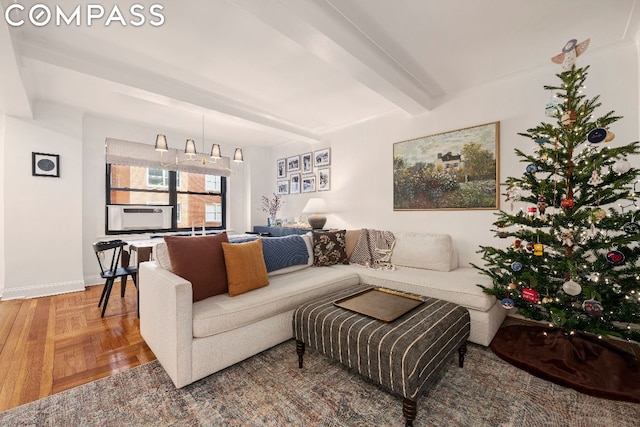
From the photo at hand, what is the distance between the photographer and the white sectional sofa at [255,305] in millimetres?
1649

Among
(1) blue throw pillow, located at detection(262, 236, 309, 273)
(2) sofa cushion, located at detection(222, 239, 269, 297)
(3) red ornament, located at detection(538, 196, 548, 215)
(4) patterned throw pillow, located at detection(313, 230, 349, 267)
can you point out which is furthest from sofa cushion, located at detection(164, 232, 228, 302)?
(3) red ornament, located at detection(538, 196, 548, 215)

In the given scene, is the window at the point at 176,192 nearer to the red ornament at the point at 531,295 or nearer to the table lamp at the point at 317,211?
the table lamp at the point at 317,211

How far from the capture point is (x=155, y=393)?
1594 mm

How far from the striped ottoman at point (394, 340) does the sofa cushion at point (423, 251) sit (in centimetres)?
104

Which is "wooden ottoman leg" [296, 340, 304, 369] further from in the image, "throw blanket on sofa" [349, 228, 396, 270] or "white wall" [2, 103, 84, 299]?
"white wall" [2, 103, 84, 299]

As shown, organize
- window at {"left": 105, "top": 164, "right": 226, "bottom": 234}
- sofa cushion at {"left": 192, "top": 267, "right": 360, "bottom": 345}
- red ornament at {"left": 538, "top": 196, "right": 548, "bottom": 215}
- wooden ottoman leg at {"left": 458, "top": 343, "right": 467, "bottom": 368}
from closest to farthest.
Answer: sofa cushion at {"left": 192, "top": 267, "right": 360, "bottom": 345}
wooden ottoman leg at {"left": 458, "top": 343, "right": 467, "bottom": 368}
red ornament at {"left": 538, "top": 196, "right": 548, "bottom": 215}
window at {"left": 105, "top": 164, "right": 226, "bottom": 234}

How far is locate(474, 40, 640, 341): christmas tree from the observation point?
1766 mm

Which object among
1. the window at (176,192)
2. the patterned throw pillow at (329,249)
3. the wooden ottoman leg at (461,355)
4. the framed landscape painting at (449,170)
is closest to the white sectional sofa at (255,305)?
the patterned throw pillow at (329,249)

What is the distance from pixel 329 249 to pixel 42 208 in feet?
12.6

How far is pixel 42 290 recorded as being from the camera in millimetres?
3447

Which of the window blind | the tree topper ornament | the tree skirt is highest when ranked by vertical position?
the tree topper ornament

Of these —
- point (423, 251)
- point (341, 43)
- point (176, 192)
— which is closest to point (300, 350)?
point (423, 251)

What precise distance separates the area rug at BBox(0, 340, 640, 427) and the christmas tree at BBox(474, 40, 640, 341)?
551 mm

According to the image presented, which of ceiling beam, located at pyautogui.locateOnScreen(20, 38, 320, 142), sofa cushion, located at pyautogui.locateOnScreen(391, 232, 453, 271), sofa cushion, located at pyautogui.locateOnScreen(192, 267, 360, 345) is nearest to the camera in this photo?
sofa cushion, located at pyautogui.locateOnScreen(192, 267, 360, 345)
